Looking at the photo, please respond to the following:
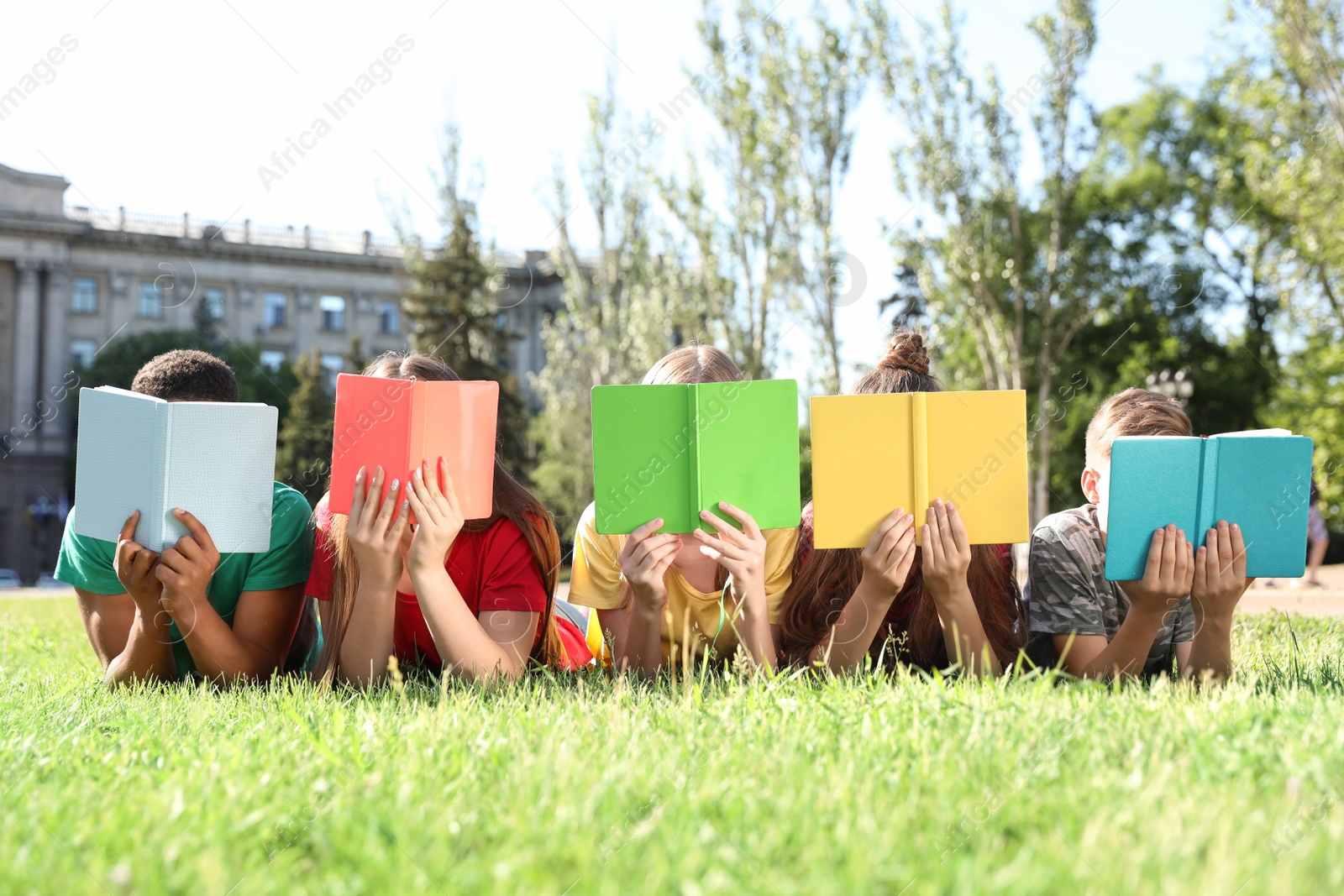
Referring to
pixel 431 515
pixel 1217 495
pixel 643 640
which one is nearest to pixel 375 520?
pixel 431 515

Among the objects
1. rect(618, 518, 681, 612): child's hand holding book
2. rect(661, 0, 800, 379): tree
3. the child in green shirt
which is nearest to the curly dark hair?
the child in green shirt

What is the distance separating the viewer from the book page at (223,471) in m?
2.89

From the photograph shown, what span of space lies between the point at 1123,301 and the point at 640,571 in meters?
26.4

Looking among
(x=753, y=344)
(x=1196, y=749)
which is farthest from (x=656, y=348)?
(x=1196, y=749)

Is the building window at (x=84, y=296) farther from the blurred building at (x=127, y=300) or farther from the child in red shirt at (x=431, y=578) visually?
the child in red shirt at (x=431, y=578)

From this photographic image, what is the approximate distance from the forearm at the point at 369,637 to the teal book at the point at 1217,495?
207 centimetres

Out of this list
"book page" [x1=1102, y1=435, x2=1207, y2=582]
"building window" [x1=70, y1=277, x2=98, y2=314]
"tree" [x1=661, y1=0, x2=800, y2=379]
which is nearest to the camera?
"book page" [x1=1102, y1=435, x2=1207, y2=582]

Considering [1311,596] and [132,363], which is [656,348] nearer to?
[1311,596]

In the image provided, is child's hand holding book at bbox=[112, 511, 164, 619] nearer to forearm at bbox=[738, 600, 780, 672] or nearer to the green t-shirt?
the green t-shirt

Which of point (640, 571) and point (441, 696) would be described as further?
point (640, 571)

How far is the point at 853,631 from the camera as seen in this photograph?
3.10 m

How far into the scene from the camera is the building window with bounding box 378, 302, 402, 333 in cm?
5206

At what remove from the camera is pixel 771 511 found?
2.95m

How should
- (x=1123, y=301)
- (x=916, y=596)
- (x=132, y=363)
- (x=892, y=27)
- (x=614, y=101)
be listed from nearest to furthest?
(x=916, y=596) → (x=892, y=27) → (x=614, y=101) → (x=1123, y=301) → (x=132, y=363)
